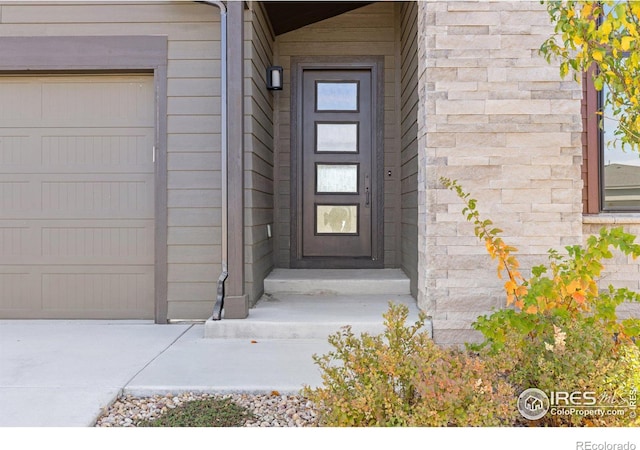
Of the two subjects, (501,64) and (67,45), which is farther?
(67,45)

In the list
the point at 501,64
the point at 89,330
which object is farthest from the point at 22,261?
the point at 501,64

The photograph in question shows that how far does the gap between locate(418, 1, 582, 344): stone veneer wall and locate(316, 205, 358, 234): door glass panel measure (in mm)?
1790

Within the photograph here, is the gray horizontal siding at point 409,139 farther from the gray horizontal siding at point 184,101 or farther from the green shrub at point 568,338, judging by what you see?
the gray horizontal siding at point 184,101

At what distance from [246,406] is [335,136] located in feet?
10.7

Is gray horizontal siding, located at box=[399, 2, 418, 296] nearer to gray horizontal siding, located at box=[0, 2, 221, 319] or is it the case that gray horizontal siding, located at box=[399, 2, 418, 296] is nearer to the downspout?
the downspout

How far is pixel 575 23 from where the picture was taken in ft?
6.22

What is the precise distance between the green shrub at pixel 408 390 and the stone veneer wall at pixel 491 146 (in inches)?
49.4

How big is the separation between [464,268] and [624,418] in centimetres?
135

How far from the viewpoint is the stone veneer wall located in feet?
10.3

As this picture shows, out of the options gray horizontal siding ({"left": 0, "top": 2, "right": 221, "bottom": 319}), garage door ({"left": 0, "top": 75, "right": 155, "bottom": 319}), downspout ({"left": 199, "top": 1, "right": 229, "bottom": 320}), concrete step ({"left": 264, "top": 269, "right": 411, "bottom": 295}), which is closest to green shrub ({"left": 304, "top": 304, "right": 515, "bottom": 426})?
downspout ({"left": 199, "top": 1, "right": 229, "bottom": 320})

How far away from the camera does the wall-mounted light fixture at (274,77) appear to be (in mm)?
4449

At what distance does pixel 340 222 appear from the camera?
16.2 feet

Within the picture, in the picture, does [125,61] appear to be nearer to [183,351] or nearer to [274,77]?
[274,77]
